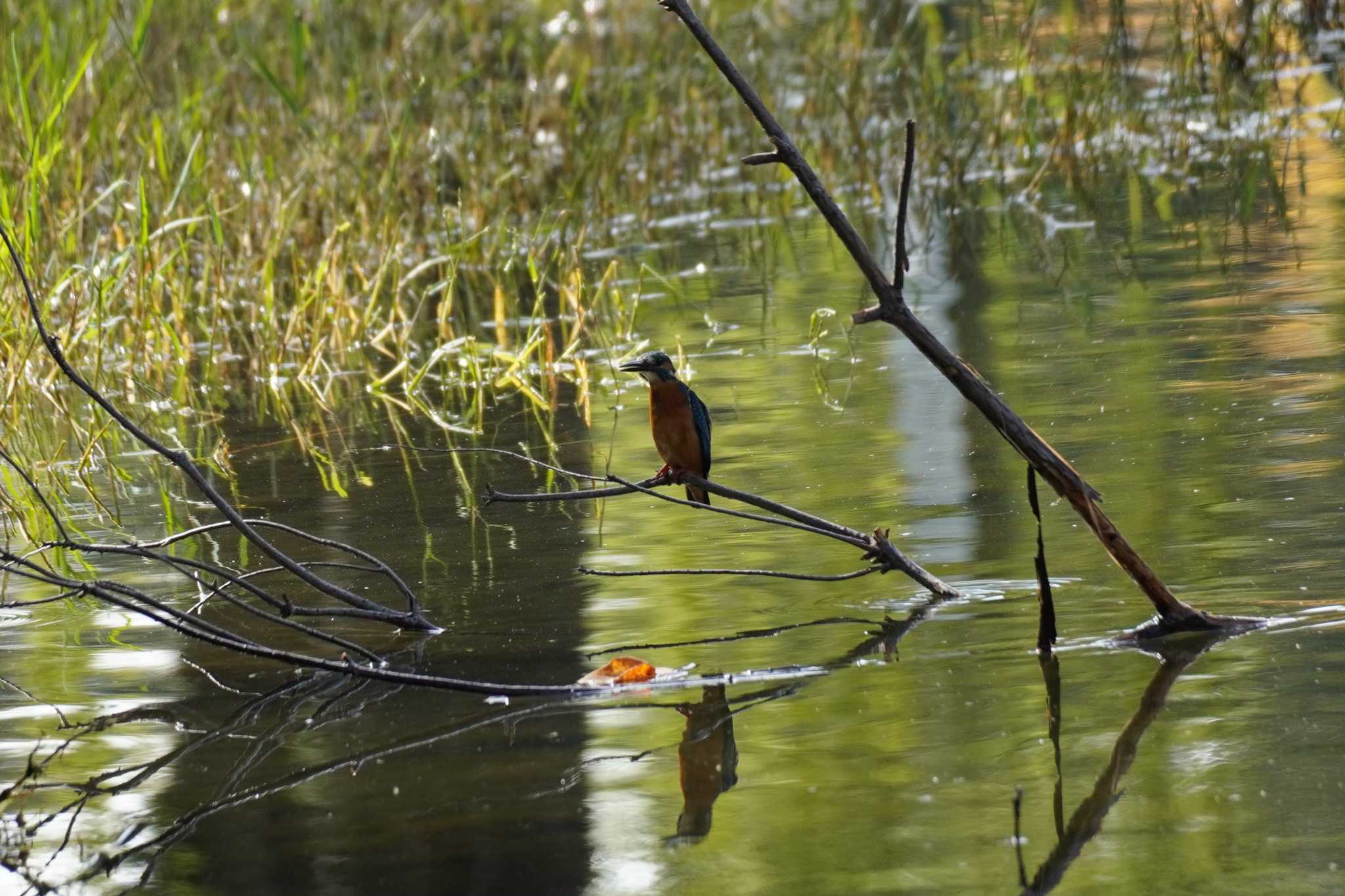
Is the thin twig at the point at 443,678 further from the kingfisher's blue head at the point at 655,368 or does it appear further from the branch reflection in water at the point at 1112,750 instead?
the kingfisher's blue head at the point at 655,368

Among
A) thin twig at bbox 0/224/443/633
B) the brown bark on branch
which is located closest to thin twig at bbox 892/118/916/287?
the brown bark on branch

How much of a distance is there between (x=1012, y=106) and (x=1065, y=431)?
4.88m

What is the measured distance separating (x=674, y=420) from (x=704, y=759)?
1199mm

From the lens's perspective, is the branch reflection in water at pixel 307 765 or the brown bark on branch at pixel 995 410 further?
the brown bark on branch at pixel 995 410

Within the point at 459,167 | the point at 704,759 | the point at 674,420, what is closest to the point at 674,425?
the point at 674,420

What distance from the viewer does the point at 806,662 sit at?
122 inches

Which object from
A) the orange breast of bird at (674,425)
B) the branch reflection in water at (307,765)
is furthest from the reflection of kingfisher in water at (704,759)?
the orange breast of bird at (674,425)

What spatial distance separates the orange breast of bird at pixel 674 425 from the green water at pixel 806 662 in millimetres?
207

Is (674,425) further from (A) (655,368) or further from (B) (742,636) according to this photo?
(B) (742,636)

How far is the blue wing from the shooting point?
381 cm

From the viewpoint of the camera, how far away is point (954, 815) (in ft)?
7.88

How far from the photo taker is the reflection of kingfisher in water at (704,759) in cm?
250

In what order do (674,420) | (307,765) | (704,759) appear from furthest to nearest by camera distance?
1. (674,420)
2. (307,765)
3. (704,759)

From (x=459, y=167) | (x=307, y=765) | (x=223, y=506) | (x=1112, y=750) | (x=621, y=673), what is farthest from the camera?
(x=459, y=167)
